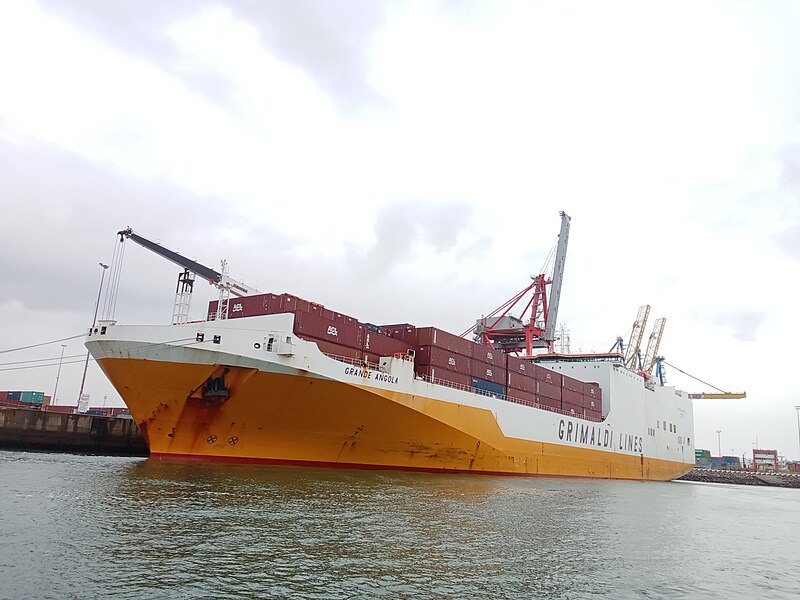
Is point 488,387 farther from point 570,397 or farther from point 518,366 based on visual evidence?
point 570,397

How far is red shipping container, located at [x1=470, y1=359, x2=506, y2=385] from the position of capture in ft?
92.4

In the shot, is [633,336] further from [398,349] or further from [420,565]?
[420,565]

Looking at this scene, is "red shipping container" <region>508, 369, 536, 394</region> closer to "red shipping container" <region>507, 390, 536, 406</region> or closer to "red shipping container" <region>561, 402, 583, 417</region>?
"red shipping container" <region>507, 390, 536, 406</region>

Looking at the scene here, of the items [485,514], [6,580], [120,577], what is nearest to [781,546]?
[485,514]

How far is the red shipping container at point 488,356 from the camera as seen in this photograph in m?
28.6

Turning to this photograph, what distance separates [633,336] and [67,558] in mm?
54932

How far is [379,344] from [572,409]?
61.1 feet

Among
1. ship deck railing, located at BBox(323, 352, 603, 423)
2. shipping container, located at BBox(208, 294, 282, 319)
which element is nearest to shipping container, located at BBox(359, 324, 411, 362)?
ship deck railing, located at BBox(323, 352, 603, 423)

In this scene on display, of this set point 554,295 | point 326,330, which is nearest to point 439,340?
point 326,330

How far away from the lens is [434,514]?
46.0ft

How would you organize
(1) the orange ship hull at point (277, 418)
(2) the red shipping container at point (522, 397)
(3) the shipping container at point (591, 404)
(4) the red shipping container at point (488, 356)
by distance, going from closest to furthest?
(1) the orange ship hull at point (277, 418)
(4) the red shipping container at point (488, 356)
(2) the red shipping container at point (522, 397)
(3) the shipping container at point (591, 404)

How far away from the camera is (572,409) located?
3703cm

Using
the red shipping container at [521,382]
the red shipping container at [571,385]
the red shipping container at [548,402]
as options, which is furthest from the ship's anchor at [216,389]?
the red shipping container at [571,385]

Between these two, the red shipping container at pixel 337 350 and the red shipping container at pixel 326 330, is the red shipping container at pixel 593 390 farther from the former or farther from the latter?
the red shipping container at pixel 337 350
